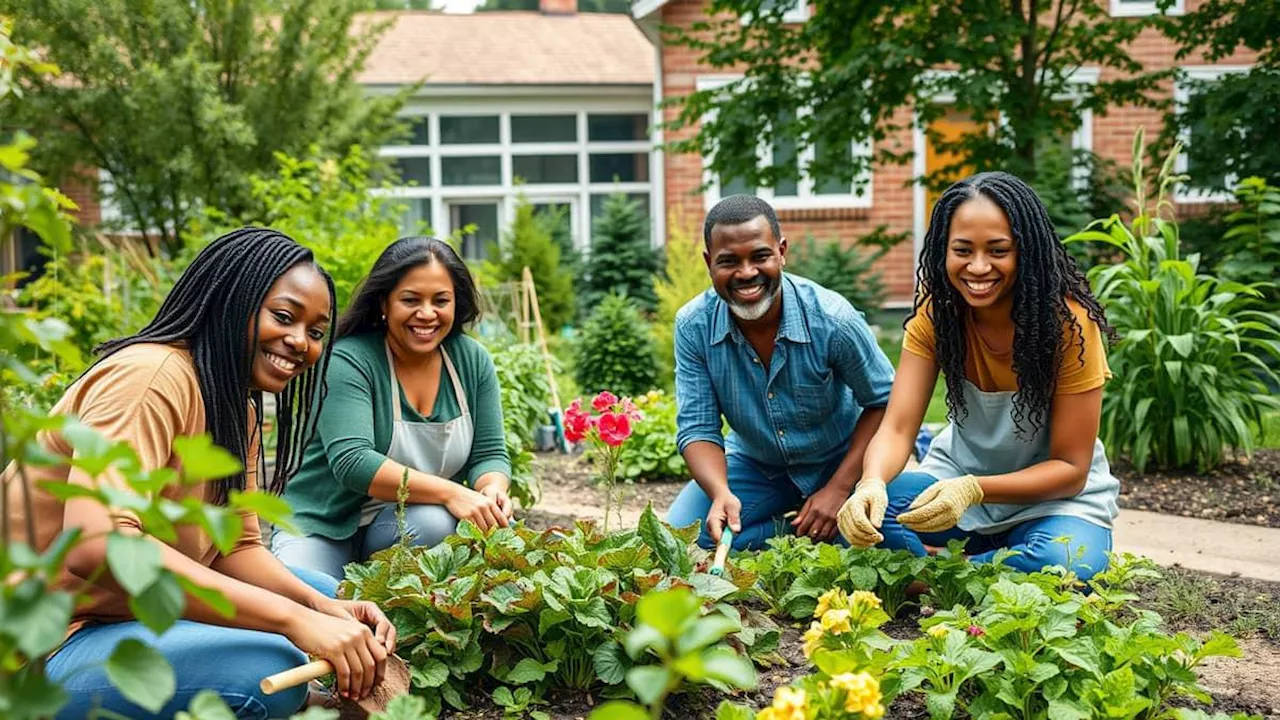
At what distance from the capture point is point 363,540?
141 inches

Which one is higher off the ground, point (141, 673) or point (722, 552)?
point (141, 673)

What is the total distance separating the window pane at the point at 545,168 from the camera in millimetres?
16453

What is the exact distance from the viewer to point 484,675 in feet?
8.57

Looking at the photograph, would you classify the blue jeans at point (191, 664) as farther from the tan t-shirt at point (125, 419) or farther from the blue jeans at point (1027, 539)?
the blue jeans at point (1027, 539)

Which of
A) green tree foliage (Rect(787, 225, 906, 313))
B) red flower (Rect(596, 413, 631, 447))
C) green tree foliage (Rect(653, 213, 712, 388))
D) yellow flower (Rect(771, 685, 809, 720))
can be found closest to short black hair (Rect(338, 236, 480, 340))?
red flower (Rect(596, 413, 631, 447))

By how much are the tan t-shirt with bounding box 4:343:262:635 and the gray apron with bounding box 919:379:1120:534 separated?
214 centimetres

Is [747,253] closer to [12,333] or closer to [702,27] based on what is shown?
[12,333]

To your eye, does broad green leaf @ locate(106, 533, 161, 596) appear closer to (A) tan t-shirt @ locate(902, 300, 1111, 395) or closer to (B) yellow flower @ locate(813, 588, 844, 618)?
(B) yellow flower @ locate(813, 588, 844, 618)

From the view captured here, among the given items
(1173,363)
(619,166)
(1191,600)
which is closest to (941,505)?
(1191,600)

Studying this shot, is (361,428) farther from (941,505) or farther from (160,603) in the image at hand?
(160,603)

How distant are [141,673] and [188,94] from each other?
11083 mm

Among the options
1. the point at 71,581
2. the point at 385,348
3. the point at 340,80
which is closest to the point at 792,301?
the point at 385,348

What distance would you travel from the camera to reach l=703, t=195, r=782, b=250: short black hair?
11.4 feet

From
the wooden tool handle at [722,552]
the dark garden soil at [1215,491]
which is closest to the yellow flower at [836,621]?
the wooden tool handle at [722,552]
